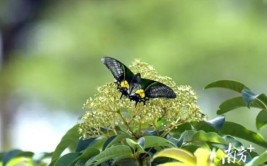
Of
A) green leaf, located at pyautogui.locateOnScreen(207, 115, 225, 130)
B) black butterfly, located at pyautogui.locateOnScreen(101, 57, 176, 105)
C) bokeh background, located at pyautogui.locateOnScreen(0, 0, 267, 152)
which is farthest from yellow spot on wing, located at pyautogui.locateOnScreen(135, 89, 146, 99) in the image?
bokeh background, located at pyautogui.locateOnScreen(0, 0, 267, 152)

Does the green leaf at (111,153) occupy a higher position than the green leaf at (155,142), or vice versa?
the green leaf at (155,142)

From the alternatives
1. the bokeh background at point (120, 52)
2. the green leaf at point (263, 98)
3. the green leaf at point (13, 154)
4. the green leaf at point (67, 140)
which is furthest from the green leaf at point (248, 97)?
the bokeh background at point (120, 52)

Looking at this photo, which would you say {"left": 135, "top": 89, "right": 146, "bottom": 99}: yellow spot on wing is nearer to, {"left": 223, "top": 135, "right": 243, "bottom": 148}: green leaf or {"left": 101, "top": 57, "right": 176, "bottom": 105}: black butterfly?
{"left": 101, "top": 57, "right": 176, "bottom": 105}: black butterfly

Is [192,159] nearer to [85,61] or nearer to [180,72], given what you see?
[180,72]

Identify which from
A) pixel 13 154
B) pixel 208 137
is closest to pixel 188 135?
pixel 208 137

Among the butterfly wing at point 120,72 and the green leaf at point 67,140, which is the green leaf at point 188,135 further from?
the green leaf at point 67,140

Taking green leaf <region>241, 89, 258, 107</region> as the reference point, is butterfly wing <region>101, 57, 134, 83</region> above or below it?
above

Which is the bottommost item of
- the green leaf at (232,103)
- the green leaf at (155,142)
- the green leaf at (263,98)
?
the green leaf at (155,142)
